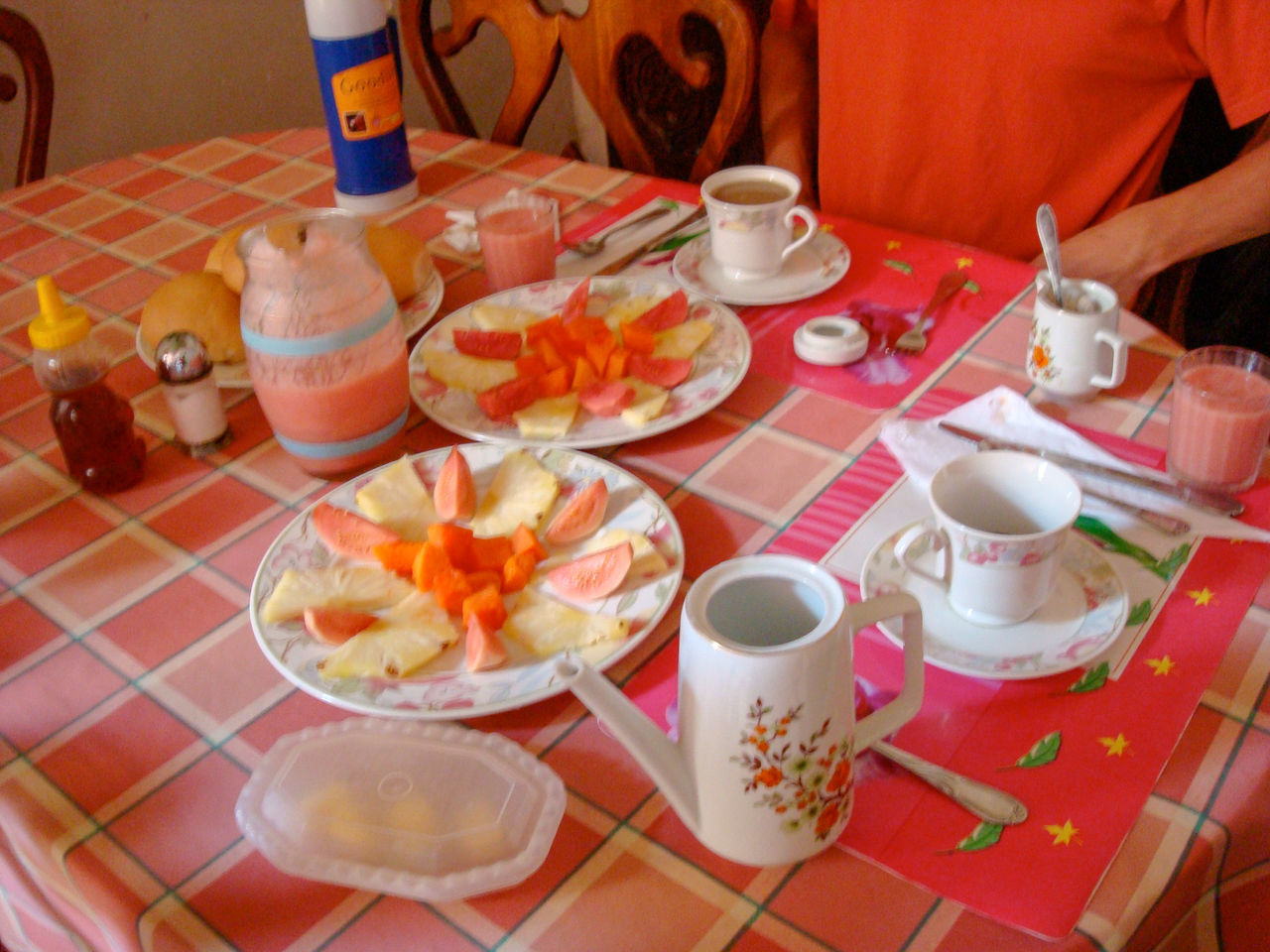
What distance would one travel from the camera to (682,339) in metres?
1.11

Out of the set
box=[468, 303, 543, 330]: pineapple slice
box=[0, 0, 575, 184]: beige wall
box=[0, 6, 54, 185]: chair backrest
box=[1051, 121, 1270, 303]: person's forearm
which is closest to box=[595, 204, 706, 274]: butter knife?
box=[468, 303, 543, 330]: pineapple slice

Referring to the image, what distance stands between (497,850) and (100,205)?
1.31 meters

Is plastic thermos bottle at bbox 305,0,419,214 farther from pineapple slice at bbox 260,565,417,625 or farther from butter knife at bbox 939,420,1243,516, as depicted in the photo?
butter knife at bbox 939,420,1243,516

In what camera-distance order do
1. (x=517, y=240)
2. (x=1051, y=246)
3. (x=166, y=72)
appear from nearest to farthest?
(x=1051, y=246) < (x=517, y=240) < (x=166, y=72)

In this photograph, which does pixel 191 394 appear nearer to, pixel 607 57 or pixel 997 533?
pixel 997 533

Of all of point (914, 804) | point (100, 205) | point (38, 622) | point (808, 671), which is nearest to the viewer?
point (808, 671)

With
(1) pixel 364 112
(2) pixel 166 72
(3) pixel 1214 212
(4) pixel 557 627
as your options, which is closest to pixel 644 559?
(4) pixel 557 627

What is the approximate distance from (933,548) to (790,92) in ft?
4.00

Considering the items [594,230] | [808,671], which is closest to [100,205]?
[594,230]

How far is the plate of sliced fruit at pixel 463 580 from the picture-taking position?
0.75m

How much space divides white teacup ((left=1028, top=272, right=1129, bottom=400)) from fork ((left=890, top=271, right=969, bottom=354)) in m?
0.12

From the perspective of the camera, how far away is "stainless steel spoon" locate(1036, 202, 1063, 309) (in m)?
0.98

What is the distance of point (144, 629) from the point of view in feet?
2.77

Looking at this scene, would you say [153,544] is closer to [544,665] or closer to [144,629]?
[144,629]
